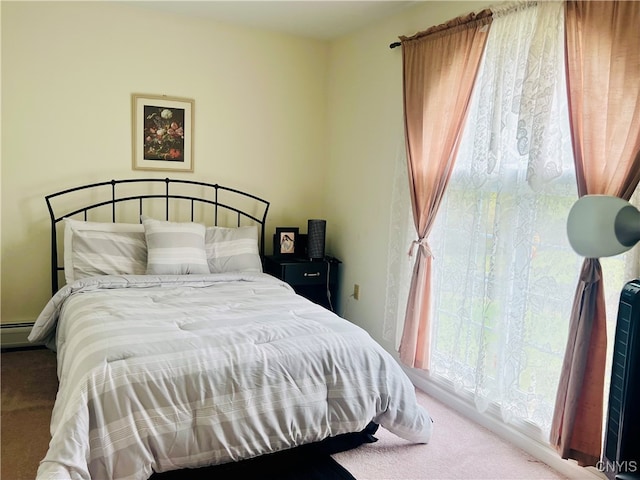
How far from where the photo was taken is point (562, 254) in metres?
2.22

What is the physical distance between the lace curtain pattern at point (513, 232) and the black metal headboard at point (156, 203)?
5.81 feet

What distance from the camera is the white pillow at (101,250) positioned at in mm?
3154

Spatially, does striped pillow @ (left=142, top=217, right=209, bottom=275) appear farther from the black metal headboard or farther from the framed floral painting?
the framed floral painting

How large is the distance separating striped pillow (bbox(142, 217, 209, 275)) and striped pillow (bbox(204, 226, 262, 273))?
0.34 feet

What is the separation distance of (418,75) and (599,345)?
1850 mm

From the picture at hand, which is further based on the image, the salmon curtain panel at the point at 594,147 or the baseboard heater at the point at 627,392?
the salmon curtain panel at the point at 594,147

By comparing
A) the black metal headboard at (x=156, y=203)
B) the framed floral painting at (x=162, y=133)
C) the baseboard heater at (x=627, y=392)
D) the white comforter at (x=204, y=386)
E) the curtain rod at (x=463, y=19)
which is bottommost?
the white comforter at (x=204, y=386)

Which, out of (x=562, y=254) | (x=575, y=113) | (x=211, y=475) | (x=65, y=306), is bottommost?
(x=211, y=475)

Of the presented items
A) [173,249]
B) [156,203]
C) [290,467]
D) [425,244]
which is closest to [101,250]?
[173,249]

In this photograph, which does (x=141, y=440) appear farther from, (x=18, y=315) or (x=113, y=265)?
(x=18, y=315)

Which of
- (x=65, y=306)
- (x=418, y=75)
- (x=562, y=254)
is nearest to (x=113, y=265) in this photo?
(x=65, y=306)

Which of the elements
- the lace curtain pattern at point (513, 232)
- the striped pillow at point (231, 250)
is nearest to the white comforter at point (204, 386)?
the lace curtain pattern at point (513, 232)

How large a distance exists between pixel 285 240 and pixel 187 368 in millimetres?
2142

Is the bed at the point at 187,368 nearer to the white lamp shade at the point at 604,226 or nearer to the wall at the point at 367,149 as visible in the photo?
the wall at the point at 367,149
